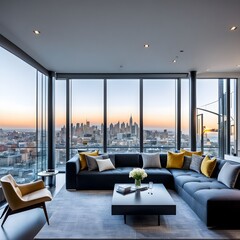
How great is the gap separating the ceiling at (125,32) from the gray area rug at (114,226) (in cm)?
308

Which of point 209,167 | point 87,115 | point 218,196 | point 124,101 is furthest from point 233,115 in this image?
point 87,115

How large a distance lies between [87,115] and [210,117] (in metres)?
3.97

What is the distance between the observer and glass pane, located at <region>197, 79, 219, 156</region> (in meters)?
6.88

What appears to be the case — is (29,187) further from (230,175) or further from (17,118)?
(230,175)

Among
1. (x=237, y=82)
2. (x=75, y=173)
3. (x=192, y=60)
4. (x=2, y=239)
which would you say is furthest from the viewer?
(x=237, y=82)

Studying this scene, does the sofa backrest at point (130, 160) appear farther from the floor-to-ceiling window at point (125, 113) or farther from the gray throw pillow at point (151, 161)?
the floor-to-ceiling window at point (125, 113)

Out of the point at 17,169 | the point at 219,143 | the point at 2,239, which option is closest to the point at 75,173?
the point at 17,169

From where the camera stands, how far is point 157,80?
6.79 m

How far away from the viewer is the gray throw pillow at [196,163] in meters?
4.93

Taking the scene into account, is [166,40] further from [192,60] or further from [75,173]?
[75,173]

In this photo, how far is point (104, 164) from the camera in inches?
203

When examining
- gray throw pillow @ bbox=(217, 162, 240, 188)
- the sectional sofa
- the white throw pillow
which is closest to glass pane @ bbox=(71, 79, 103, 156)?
the sectional sofa

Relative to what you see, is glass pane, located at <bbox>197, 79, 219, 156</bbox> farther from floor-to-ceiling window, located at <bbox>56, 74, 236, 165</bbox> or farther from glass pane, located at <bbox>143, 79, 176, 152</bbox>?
glass pane, located at <bbox>143, 79, 176, 152</bbox>

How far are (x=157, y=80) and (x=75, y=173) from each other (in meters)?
3.83
